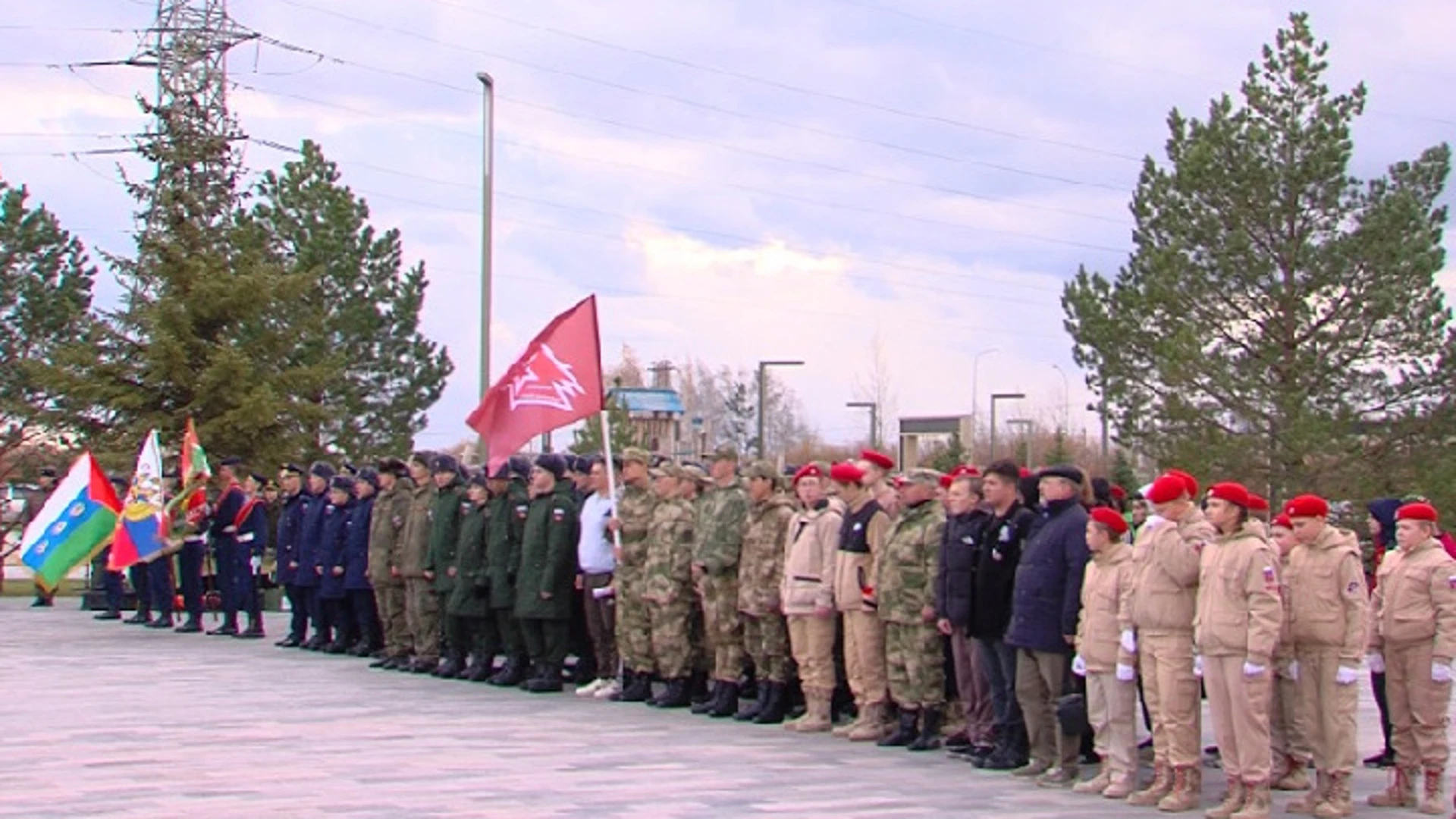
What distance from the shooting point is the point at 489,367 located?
88.9 ft

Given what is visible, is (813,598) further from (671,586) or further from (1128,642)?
(1128,642)

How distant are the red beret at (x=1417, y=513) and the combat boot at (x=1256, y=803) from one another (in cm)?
218

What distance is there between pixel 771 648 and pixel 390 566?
235 inches

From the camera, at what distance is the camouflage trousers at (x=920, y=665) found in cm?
1345

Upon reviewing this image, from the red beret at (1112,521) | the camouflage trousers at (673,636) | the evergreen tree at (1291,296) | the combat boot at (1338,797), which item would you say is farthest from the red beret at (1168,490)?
the evergreen tree at (1291,296)

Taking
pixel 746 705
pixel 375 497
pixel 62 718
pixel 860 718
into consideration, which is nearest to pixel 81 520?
pixel 375 497

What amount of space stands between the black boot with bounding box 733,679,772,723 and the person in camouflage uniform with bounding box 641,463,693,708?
76 centimetres

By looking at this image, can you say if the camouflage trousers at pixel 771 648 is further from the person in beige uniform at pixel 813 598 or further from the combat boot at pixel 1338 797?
the combat boot at pixel 1338 797

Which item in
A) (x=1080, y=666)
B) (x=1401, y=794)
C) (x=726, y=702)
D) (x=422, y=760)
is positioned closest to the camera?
(x=1401, y=794)

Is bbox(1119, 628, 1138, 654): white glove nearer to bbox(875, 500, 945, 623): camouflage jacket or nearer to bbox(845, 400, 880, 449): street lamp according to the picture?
bbox(875, 500, 945, 623): camouflage jacket

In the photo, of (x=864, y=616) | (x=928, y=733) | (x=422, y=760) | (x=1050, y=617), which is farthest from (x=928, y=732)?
(x=422, y=760)

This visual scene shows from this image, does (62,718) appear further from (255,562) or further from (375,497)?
(255,562)

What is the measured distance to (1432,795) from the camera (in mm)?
11367

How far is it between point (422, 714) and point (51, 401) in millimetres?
17963
